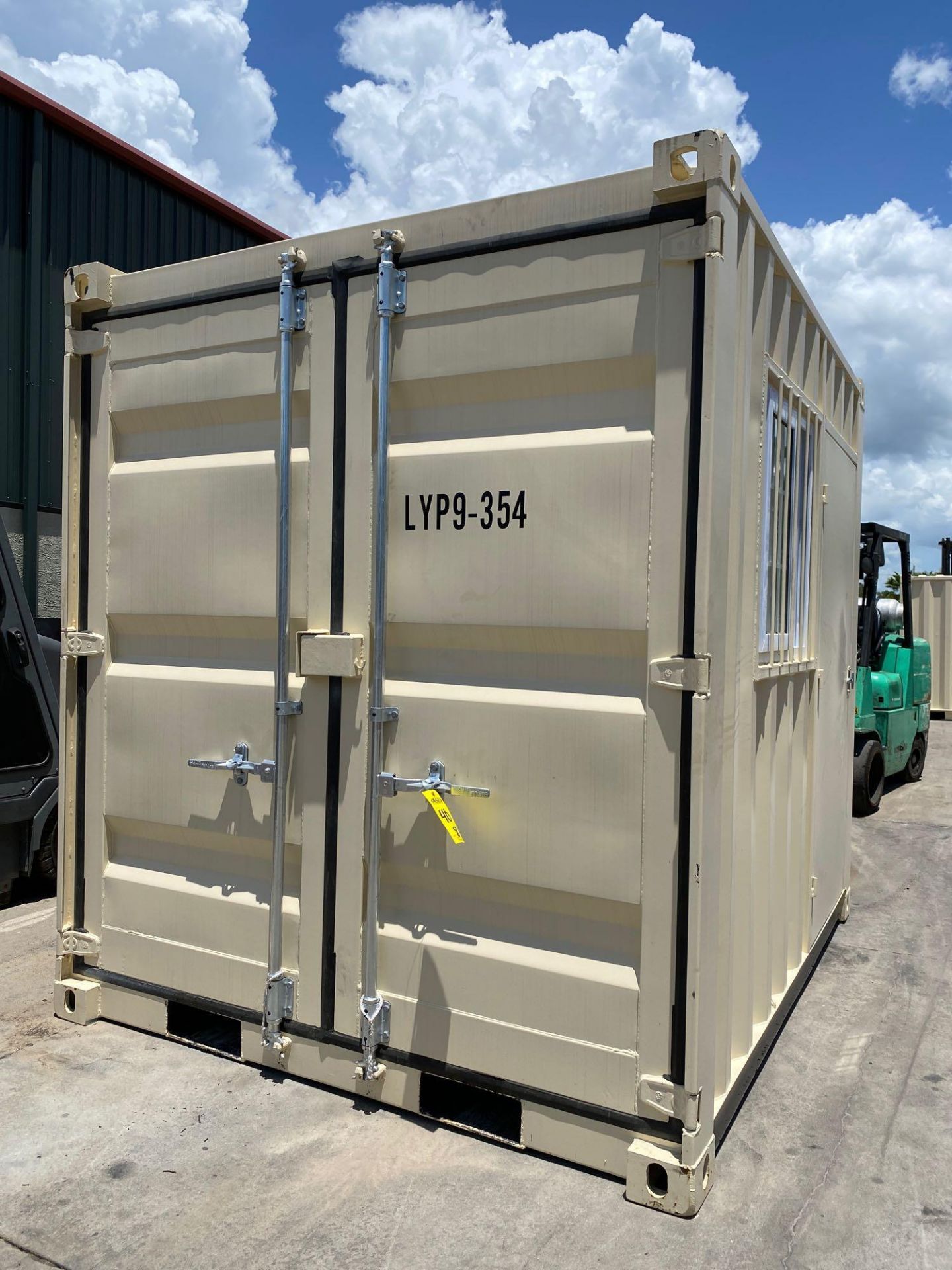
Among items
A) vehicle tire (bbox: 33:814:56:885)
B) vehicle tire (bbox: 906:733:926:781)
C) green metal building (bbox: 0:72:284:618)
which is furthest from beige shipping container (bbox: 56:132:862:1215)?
vehicle tire (bbox: 906:733:926:781)

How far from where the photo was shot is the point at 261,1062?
3457 mm

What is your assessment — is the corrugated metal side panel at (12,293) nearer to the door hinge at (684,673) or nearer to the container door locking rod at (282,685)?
the container door locking rod at (282,685)

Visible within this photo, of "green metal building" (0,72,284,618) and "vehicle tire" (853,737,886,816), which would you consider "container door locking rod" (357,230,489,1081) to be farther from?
"green metal building" (0,72,284,618)

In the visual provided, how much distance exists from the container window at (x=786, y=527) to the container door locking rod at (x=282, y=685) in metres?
1.66

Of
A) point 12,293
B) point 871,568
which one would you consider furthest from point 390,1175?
point 12,293

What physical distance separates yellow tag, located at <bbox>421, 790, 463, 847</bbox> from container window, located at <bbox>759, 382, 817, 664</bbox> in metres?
1.24

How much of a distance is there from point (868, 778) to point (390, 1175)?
759 centimetres

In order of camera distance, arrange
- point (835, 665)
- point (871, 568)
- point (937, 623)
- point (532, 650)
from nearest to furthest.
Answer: point (532, 650) < point (835, 665) < point (871, 568) < point (937, 623)

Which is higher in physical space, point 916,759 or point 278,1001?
point 278,1001

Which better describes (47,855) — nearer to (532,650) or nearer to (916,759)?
(532,650)

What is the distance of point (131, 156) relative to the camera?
10336mm

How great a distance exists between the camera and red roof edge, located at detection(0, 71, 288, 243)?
361 inches

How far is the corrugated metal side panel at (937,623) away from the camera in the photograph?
17.6 meters

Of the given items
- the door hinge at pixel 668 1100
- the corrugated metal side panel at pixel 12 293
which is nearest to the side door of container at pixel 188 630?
the door hinge at pixel 668 1100
